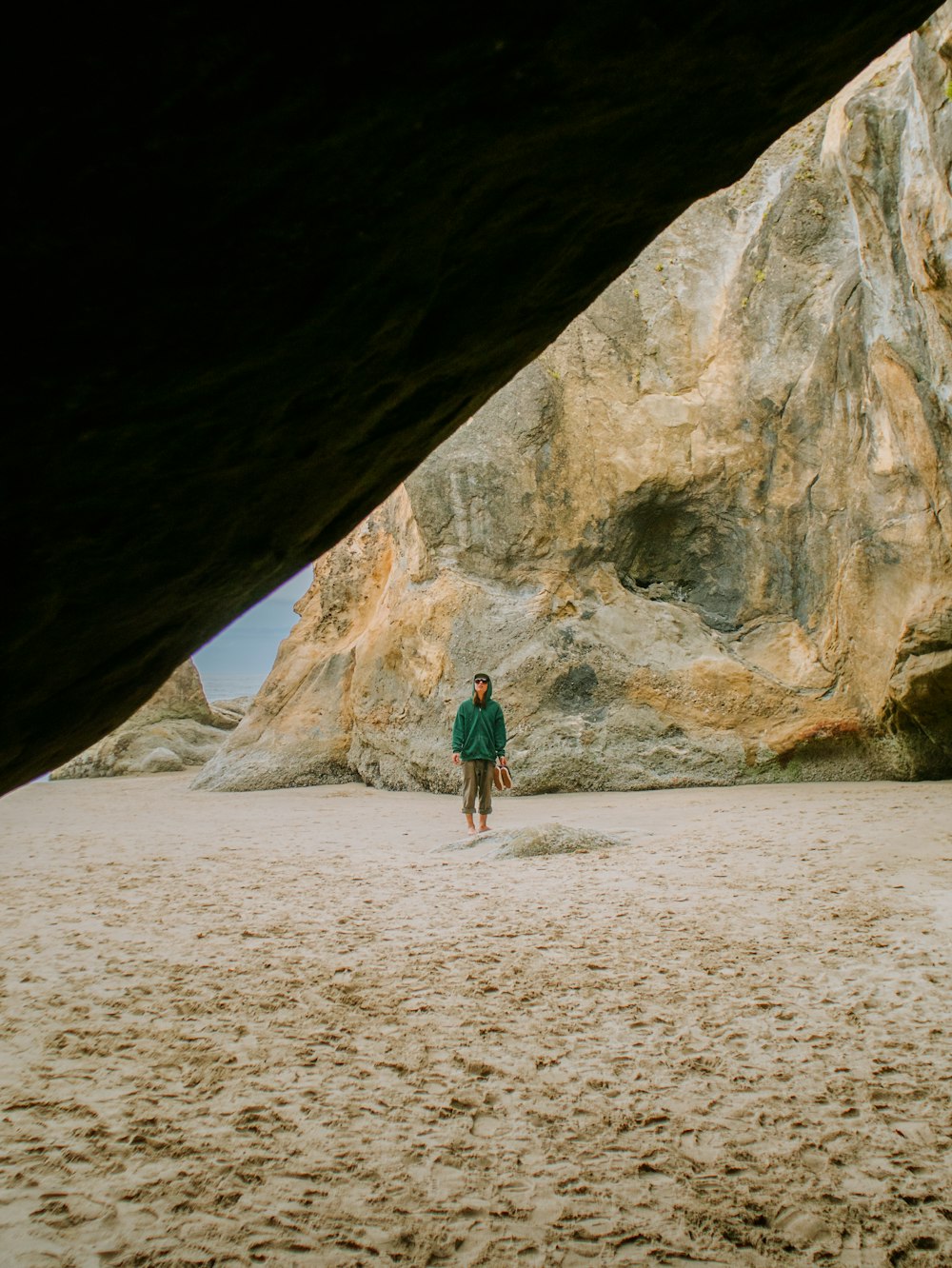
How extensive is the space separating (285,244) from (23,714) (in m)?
1.43

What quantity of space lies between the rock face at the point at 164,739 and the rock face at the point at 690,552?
16.8 ft

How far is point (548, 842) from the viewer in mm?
7238

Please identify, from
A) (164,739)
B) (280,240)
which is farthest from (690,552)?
(280,240)

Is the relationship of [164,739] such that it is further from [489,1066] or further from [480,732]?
[489,1066]

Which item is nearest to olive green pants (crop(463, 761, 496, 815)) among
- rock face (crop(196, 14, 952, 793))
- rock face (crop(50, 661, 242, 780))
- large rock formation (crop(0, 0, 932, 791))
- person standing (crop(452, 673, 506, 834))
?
person standing (crop(452, 673, 506, 834))

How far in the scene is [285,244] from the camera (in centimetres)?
180

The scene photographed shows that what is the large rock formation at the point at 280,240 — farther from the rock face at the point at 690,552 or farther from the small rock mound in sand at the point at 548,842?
the rock face at the point at 690,552

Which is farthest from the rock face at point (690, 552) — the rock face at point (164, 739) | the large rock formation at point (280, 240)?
the large rock formation at point (280, 240)

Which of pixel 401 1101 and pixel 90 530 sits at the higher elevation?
pixel 90 530

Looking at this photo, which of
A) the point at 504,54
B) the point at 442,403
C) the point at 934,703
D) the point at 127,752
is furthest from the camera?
the point at 127,752

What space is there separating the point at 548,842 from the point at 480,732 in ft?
6.36

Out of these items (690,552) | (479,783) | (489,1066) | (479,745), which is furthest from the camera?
(690,552)

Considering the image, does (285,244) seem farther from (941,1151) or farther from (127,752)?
(127,752)

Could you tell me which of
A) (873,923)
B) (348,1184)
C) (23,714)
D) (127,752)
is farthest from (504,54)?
(127,752)
